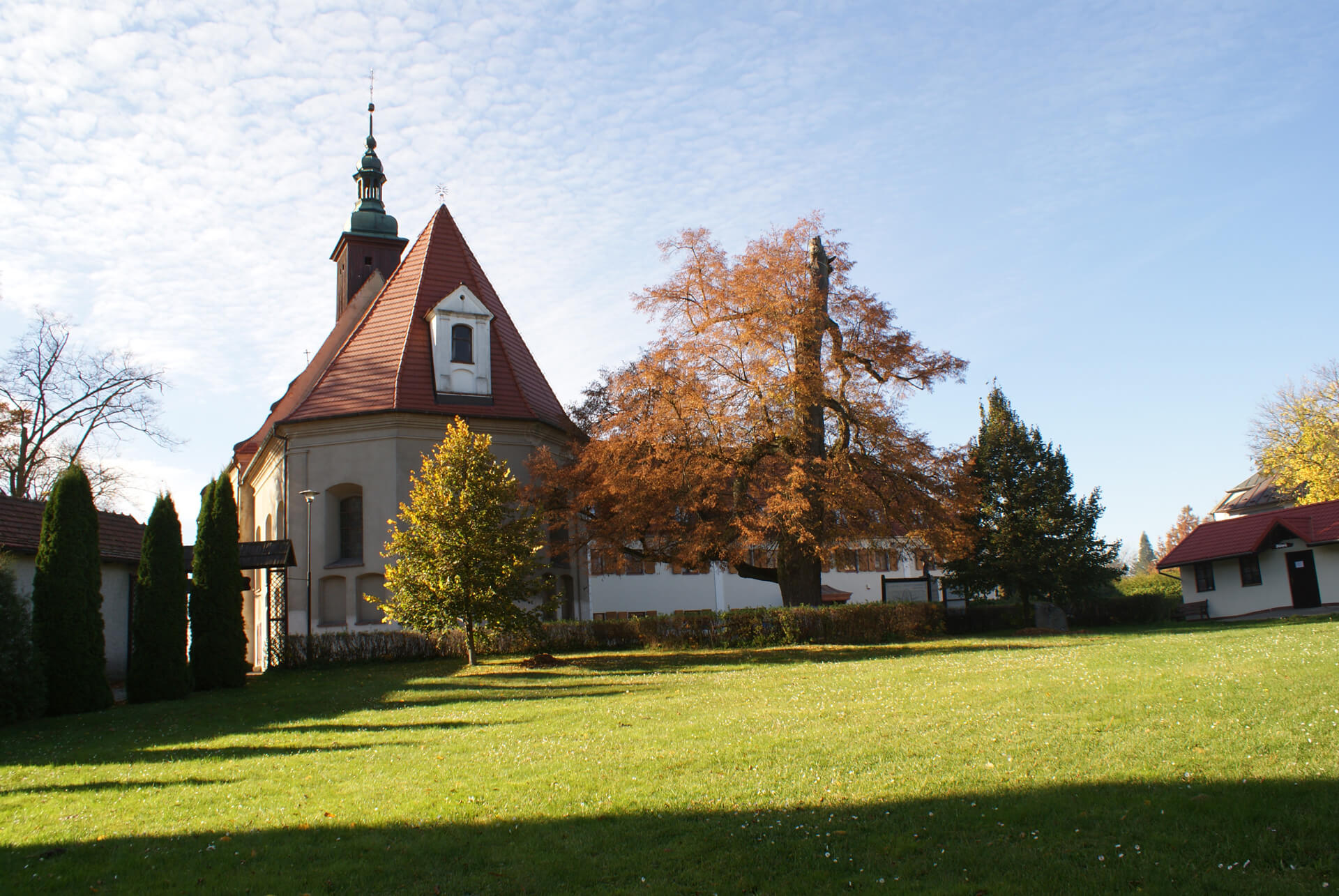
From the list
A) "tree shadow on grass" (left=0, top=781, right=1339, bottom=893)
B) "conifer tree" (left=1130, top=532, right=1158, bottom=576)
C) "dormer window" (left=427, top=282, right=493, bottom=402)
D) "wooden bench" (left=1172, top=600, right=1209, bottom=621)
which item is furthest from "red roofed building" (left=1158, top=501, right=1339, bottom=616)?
"conifer tree" (left=1130, top=532, right=1158, bottom=576)

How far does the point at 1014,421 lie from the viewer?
36656 millimetres

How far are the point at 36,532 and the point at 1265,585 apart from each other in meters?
41.8

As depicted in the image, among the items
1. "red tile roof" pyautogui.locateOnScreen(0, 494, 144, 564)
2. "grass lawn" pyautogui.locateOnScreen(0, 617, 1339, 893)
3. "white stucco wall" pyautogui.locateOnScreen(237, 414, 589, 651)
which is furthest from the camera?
"white stucco wall" pyautogui.locateOnScreen(237, 414, 589, 651)

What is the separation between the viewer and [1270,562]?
123 feet

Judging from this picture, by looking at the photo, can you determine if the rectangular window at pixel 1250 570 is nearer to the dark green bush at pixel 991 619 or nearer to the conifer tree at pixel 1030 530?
the conifer tree at pixel 1030 530

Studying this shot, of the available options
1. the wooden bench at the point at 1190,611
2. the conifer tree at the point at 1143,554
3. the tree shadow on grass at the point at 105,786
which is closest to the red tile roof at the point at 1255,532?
the wooden bench at the point at 1190,611

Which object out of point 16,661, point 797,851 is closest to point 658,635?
point 16,661

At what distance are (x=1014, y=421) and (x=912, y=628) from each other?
1455 centimetres

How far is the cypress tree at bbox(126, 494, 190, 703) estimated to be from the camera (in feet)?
57.0

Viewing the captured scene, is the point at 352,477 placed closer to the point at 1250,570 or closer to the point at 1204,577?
the point at 1250,570

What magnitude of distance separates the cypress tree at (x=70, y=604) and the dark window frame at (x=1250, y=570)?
39.8m

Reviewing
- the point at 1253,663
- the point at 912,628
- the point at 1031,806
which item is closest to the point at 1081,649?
the point at 1253,663

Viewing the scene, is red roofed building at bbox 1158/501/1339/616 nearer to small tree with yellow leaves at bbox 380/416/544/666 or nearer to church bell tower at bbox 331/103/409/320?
small tree with yellow leaves at bbox 380/416/544/666

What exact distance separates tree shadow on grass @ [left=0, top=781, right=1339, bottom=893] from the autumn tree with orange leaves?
1660 centimetres
